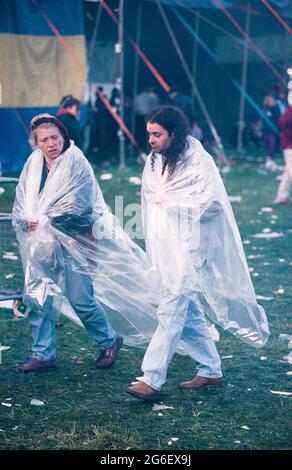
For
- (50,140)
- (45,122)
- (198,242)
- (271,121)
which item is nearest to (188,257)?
(198,242)

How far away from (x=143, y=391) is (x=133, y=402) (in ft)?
0.39

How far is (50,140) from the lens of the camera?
5430 millimetres

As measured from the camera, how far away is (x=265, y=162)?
1981 cm

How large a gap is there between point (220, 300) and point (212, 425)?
93cm

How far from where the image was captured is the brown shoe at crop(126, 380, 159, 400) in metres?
4.93

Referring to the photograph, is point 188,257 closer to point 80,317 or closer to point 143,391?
point 143,391

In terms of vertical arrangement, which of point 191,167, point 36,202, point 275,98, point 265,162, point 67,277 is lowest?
point 265,162

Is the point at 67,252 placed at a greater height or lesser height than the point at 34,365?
greater

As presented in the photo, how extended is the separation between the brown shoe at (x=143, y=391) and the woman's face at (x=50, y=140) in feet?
5.50

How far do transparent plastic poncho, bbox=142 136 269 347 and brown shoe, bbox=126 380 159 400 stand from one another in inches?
24.2

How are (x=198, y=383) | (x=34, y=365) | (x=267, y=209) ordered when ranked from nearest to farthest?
(x=198, y=383)
(x=34, y=365)
(x=267, y=209)

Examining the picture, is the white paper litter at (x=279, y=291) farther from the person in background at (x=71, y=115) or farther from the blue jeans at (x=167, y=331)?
the person in background at (x=71, y=115)
